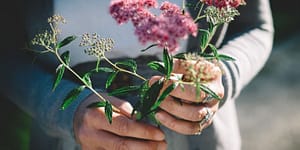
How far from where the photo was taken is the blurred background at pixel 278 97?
2.79 metres

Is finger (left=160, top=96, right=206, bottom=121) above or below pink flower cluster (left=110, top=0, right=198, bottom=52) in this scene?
below

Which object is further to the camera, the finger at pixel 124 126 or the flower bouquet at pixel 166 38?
the finger at pixel 124 126

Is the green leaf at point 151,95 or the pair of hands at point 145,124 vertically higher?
the green leaf at point 151,95

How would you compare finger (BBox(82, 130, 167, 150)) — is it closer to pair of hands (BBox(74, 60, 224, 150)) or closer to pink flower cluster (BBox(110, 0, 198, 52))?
pair of hands (BBox(74, 60, 224, 150))

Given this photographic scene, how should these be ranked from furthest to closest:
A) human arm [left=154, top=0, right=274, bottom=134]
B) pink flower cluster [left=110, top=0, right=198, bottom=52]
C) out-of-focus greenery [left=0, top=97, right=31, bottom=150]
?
out-of-focus greenery [left=0, top=97, right=31, bottom=150] → human arm [left=154, top=0, right=274, bottom=134] → pink flower cluster [left=110, top=0, right=198, bottom=52]

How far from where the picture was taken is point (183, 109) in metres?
0.87

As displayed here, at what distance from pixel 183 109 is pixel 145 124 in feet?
0.21

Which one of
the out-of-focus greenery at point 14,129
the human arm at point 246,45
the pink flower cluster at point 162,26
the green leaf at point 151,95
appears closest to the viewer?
the pink flower cluster at point 162,26

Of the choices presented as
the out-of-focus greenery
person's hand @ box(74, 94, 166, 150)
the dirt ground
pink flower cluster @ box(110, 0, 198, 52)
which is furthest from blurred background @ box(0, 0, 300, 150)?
pink flower cluster @ box(110, 0, 198, 52)

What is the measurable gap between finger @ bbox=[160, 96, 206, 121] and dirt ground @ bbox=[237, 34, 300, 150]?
1.89 m

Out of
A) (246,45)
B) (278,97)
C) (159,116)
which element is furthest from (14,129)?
(278,97)

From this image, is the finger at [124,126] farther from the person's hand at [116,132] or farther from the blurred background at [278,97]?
the blurred background at [278,97]

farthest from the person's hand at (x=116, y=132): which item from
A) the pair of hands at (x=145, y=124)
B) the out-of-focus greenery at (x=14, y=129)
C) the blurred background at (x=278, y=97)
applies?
the blurred background at (x=278, y=97)

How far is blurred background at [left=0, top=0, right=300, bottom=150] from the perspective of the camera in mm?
2785
